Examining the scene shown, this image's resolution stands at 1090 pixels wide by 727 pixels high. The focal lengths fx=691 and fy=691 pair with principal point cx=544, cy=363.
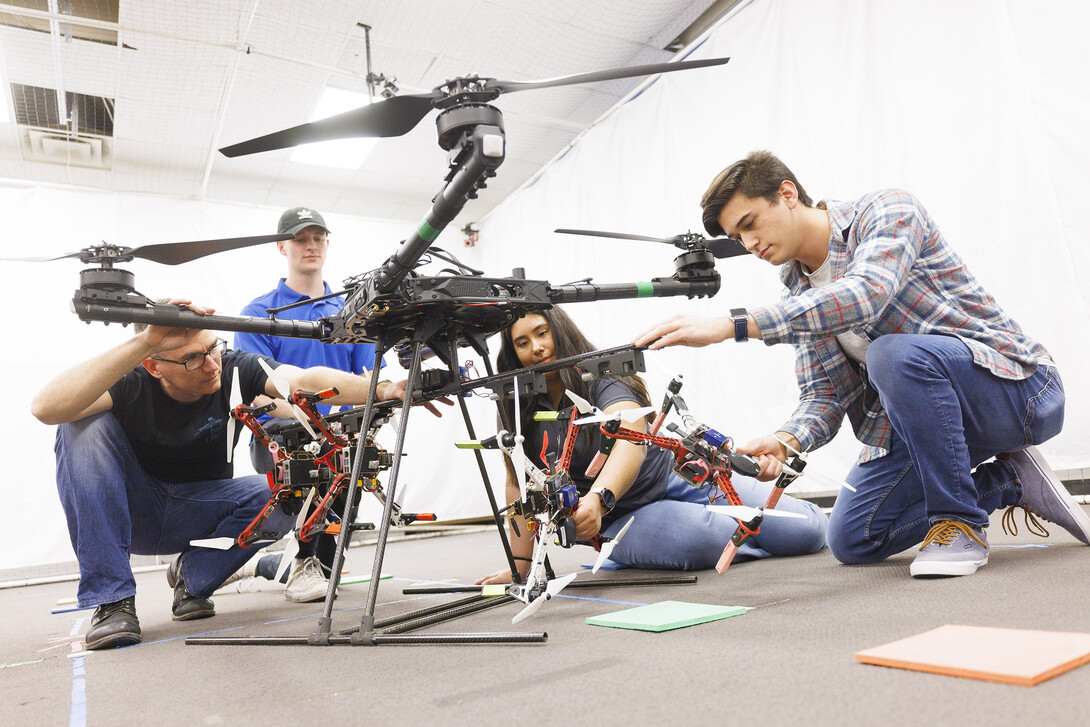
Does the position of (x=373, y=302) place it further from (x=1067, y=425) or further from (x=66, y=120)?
(x=66, y=120)

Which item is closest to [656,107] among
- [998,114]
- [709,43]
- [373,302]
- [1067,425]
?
[709,43]

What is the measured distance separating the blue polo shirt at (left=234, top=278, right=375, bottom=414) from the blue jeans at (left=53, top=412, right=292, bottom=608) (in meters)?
0.67

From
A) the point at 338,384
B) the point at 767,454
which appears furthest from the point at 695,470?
the point at 338,384

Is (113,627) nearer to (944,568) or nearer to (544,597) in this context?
(544,597)

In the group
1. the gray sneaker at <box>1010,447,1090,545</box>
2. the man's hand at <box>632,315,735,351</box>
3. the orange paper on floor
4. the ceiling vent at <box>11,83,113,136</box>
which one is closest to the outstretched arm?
the man's hand at <box>632,315,735,351</box>

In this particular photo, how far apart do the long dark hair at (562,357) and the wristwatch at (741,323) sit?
56 centimetres

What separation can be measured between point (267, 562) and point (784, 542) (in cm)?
180

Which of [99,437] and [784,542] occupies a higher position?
[99,437]

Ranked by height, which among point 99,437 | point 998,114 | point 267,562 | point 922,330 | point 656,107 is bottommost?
point 267,562

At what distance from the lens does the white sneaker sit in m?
2.17

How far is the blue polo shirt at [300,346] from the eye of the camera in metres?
2.70

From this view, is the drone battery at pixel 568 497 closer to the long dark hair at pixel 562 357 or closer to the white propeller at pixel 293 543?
the long dark hair at pixel 562 357

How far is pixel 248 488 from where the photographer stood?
2096mm

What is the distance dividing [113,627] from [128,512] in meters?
0.28
